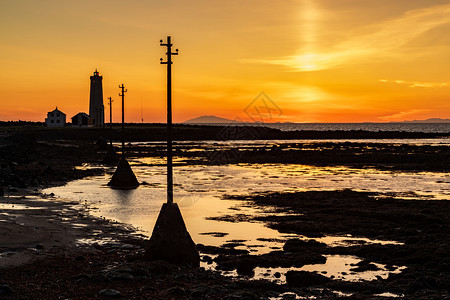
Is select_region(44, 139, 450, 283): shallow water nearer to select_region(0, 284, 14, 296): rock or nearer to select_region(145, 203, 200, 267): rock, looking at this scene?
select_region(145, 203, 200, 267): rock

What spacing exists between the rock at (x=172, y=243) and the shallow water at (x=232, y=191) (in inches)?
27.8

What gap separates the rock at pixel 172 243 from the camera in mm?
14219

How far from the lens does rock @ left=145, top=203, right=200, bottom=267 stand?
1422 centimetres

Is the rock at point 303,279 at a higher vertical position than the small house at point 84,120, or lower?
lower

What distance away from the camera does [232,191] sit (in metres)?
31.9

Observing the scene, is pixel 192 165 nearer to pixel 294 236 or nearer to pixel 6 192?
pixel 6 192

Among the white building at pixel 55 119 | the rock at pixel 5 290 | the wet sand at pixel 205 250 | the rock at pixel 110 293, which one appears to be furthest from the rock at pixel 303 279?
the white building at pixel 55 119

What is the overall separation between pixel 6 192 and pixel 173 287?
19349 mm

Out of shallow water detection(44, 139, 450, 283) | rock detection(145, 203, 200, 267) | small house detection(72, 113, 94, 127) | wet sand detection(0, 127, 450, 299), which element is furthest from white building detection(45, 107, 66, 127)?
rock detection(145, 203, 200, 267)

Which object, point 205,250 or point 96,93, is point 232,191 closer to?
point 205,250

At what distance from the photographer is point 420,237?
1727 centimetres

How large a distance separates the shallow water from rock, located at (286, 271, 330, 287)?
76 centimetres

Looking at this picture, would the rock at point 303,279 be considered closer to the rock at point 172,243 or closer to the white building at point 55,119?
the rock at point 172,243

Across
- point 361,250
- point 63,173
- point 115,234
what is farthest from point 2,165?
point 361,250
